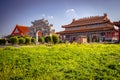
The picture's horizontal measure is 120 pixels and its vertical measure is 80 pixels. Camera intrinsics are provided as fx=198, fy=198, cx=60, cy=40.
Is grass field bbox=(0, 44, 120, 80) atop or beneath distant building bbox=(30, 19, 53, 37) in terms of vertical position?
beneath

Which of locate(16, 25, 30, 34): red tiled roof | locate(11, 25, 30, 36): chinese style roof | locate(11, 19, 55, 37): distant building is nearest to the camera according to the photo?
locate(11, 19, 55, 37): distant building

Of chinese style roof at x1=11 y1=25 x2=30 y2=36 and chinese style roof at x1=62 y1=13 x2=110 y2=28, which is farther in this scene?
chinese style roof at x1=11 y1=25 x2=30 y2=36

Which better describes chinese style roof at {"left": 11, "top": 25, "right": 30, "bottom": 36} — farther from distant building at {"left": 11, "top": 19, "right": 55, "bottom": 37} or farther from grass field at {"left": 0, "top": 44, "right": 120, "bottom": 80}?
grass field at {"left": 0, "top": 44, "right": 120, "bottom": 80}

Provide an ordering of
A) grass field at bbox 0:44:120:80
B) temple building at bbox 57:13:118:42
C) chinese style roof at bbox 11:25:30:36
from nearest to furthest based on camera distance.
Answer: grass field at bbox 0:44:120:80
temple building at bbox 57:13:118:42
chinese style roof at bbox 11:25:30:36

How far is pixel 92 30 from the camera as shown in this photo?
33562 mm

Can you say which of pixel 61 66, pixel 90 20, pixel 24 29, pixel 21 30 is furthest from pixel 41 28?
pixel 61 66

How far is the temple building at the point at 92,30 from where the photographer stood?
104 feet

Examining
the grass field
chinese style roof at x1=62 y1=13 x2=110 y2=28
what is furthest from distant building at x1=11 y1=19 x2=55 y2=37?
the grass field

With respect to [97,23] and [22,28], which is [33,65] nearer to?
[97,23]

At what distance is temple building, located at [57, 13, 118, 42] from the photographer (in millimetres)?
31694

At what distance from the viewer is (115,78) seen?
24.3ft

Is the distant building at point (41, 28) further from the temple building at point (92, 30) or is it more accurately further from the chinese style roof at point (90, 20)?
the chinese style roof at point (90, 20)

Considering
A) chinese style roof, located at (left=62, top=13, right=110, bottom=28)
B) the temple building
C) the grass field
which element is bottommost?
the grass field

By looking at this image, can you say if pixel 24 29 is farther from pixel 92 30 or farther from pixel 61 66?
pixel 61 66
